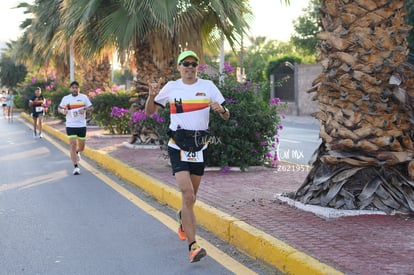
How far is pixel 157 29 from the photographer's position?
14.6 metres

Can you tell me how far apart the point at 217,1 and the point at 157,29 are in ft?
6.02

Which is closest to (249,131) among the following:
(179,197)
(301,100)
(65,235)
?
(179,197)

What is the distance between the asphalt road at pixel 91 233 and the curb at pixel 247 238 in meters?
0.11

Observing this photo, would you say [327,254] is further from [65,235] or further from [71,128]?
[71,128]

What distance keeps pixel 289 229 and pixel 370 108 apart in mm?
1796

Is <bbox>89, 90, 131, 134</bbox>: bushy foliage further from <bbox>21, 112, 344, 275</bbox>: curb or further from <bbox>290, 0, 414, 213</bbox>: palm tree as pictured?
<bbox>290, 0, 414, 213</bbox>: palm tree

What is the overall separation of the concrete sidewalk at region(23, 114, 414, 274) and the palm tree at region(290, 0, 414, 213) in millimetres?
389

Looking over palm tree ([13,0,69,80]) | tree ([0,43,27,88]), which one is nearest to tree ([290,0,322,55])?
palm tree ([13,0,69,80])

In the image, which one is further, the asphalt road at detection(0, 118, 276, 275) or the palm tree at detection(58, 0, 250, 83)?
the palm tree at detection(58, 0, 250, 83)

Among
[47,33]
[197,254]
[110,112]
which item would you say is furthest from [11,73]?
[197,254]

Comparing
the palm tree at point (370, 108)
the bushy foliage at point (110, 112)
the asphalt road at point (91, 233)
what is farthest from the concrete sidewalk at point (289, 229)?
the bushy foliage at point (110, 112)

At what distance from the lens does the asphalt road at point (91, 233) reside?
575cm

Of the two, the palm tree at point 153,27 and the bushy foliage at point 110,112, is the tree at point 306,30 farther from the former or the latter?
the palm tree at point 153,27

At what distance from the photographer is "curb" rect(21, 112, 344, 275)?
5.09 m
